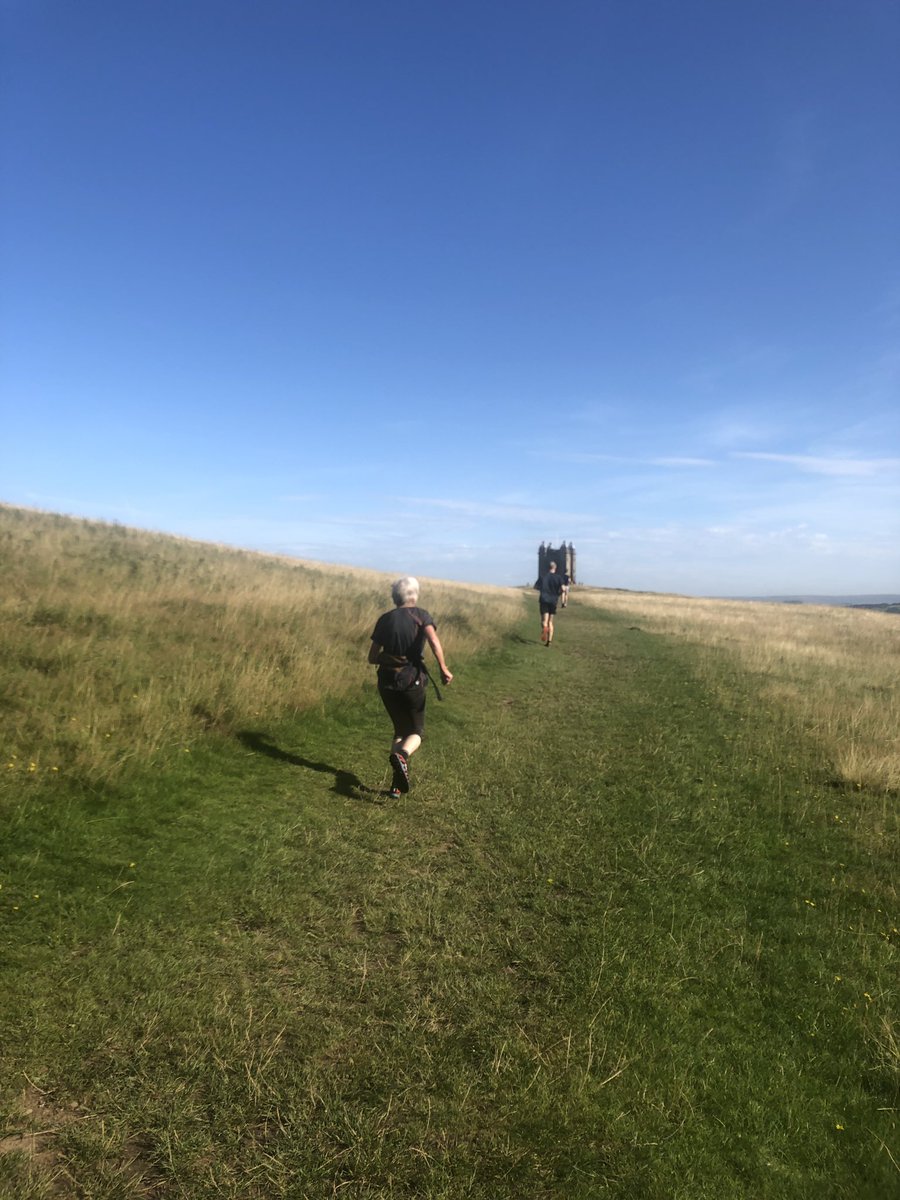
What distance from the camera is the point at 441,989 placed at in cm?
359

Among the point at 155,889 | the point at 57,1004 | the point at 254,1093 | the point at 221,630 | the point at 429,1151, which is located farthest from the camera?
the point at 221,630

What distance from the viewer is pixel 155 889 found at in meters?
4.48

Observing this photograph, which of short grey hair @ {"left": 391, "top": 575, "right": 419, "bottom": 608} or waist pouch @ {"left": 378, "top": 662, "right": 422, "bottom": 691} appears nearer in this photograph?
waist pouch @ {"left": 378, "top": 662, "right": 422, "bottom": 691}

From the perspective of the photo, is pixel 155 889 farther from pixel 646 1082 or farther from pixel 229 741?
pixel 646 1082

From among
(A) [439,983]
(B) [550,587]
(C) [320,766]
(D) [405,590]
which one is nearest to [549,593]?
(B) [550,587]

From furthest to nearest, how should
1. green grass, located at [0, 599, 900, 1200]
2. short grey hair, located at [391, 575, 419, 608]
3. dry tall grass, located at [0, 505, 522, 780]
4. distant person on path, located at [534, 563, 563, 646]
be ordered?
distant person on path, located at [534, 563, 563, 646] → short grey hair, located at [391, 575, 419, 608] → dry tall grass, located at [0, 505, 522, 780] → green grass, located at [0, 599, 900, 1200]

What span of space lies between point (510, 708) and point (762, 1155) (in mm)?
8552

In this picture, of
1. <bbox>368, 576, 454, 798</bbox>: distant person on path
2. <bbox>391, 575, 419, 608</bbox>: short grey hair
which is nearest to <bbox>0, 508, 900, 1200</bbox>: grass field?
<bbox>368, 576, 454, 798</bbox>: distant person on path

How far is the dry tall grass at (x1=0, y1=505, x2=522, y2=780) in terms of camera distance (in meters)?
6.22

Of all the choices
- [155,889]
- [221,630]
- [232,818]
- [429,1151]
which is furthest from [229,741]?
[429,1151]

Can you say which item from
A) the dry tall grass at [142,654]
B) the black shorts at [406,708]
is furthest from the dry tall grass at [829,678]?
the dry tall grass at [142,654]

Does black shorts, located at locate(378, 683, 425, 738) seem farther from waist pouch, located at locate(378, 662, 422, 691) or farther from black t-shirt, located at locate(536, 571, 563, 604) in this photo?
black t-shirt, located at locate(536, 571, 563, 604)

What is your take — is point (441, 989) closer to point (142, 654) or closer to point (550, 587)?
point (142, 654)

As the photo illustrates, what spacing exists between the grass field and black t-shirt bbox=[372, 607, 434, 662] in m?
1.58
